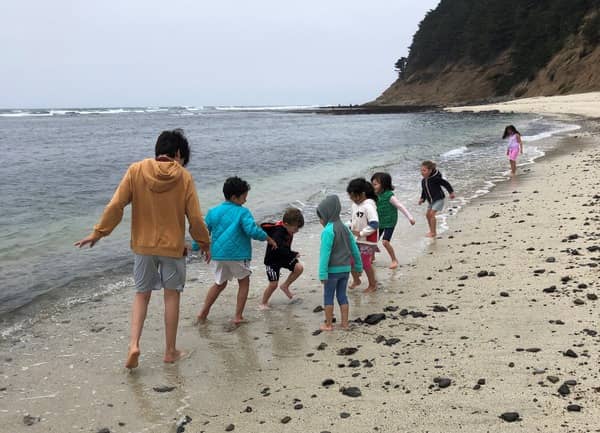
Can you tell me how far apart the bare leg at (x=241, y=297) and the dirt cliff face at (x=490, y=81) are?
57481mm

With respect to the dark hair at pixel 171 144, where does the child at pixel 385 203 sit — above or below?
below

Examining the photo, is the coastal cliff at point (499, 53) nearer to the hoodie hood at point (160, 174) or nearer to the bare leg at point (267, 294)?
the bare leg at point (267, 294)


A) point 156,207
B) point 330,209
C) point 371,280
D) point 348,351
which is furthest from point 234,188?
point 371,280

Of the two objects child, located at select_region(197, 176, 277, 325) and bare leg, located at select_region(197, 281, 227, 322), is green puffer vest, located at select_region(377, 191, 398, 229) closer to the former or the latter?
child, located at select_region(197, 176, 277, 325)

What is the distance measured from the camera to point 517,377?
364 cm

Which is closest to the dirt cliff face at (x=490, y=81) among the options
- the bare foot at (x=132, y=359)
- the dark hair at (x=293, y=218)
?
the dark hair at (x=293, y=218)

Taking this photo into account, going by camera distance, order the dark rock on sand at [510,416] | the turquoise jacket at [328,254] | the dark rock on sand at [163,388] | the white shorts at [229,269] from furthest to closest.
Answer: the white shorts at [229,269] < the turquoise jacket at [328,254] < the dark rock on sand at [163,388] < the dark rock on sand at [510,416]

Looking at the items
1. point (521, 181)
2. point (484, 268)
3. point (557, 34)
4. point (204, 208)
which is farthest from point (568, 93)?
point (484, 268)

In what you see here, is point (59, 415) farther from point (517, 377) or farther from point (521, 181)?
point (521, 181)

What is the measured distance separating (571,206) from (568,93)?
55.0 m

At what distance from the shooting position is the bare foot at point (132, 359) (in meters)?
4.47

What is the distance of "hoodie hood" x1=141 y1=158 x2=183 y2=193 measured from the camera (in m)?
4.32

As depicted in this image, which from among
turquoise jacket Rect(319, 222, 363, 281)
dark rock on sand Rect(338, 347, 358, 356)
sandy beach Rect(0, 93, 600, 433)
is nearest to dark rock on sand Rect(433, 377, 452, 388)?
sandy beach Rect(0, 93, 600, 433)

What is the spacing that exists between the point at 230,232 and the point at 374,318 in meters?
1.71
